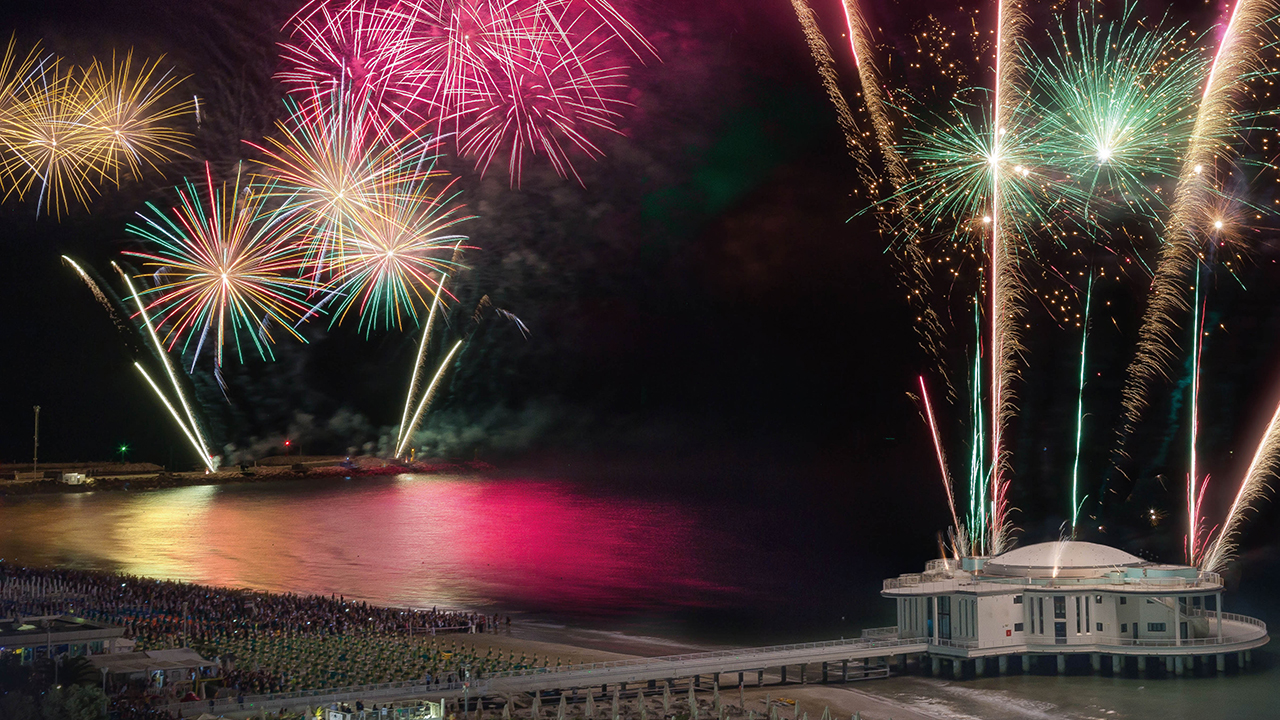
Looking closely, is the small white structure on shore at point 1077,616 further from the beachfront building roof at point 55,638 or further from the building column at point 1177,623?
the beachfront building roof at point 55,638

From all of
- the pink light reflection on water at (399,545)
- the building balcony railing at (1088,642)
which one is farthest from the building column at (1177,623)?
the pink light reflection on water at (399,545)

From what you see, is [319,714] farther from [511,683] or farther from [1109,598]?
[1109,598]

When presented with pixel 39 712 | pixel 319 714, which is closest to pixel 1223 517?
pixel 319 714

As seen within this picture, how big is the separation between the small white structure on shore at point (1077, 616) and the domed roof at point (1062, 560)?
45mm

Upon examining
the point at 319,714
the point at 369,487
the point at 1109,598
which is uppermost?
the point at 369,487

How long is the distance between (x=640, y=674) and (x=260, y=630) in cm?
1525

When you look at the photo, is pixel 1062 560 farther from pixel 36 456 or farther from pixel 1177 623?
pixel 36 456

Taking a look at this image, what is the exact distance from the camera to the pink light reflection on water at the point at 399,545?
6662 centimetres

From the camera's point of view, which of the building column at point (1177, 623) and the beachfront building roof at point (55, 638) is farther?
the building column at point (1177, 623)

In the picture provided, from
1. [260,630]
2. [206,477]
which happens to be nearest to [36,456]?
[206,477]

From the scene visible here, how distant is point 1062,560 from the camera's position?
40.9m

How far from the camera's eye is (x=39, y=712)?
74.6 ft

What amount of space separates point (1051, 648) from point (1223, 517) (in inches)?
2389

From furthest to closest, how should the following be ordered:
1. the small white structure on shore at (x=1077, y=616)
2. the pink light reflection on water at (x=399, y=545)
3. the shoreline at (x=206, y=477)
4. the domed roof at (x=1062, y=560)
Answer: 1. the shoreline at (x=206, y=477)
2. the pink light reflection on water at (x=399, y=545)
3. the domed roof at (x=1062, y=560)
4. the small white structure on shore at (x=1077, y=616)
